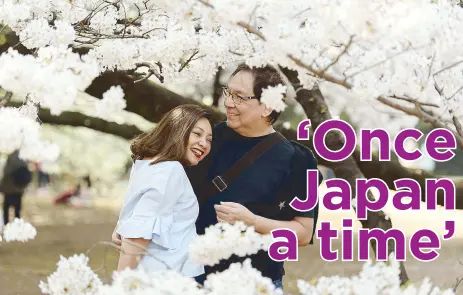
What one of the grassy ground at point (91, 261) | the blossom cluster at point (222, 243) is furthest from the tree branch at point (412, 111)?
the grassy ground at point (91, 261)

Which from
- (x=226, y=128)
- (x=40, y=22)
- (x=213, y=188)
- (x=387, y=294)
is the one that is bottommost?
(x=387, y=294)

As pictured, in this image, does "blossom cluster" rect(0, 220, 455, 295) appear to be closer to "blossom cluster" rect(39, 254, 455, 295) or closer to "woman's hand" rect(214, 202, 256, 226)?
"blossom cluster" rect(39, 254, 455, 295)

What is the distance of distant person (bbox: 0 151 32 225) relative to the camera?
500 inches

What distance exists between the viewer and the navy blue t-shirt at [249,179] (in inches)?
132

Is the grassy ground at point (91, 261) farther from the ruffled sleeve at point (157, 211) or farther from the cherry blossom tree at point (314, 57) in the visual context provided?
the cherry blossom tree at point (314, 57)

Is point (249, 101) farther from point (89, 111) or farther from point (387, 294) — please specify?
point (89, 111)

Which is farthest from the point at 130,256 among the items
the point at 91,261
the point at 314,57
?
the point at 91,261

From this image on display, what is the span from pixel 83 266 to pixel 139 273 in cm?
42

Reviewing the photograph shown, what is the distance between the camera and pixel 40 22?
156 inches

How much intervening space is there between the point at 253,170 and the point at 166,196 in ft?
1.39

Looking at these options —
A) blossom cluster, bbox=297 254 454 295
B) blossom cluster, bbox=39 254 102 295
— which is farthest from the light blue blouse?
blossom cluster, bbox=297 254 454 295

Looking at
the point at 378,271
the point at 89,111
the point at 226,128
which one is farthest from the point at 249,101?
the point at 89,111

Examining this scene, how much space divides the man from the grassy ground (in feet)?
12.1

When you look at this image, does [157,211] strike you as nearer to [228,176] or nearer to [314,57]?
[228,176]
